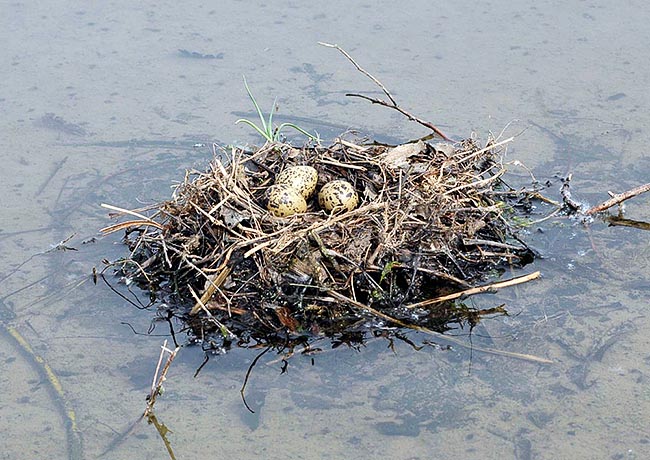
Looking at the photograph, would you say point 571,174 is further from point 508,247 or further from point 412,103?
point 412,103

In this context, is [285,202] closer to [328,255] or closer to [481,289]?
[328,255]

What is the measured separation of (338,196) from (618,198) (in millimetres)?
1774

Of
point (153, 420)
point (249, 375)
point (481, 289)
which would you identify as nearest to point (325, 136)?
point (481, 289)

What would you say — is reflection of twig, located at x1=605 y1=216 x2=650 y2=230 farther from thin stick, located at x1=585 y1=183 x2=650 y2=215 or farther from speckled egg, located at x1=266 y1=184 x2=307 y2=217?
speckled egg, located at x1=266 y1=184 x2=307 y2=217

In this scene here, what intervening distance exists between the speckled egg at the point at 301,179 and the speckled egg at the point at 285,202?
0.04 m

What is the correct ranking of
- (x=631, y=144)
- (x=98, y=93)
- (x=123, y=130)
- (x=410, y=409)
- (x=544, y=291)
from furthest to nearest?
(x=98, y=93), (x=123, y=130), (x=631, y=144), (x=544, y=291), (x=410, y=409)

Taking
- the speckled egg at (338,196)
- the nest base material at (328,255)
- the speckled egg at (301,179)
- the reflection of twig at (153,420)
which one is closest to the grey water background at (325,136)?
the reflection of twig at (153,420)

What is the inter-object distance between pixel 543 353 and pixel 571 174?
5.32ft

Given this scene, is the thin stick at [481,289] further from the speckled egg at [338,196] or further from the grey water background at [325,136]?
the speckled egg at [338,196]

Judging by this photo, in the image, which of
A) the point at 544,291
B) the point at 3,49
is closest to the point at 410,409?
the point at 544,291

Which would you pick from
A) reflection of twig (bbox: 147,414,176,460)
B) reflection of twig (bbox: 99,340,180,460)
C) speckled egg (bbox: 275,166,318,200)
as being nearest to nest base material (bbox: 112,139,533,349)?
speckled egg (bbox: 275,166,318,200)

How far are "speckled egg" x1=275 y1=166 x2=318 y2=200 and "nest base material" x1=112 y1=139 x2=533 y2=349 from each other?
0.45 feet

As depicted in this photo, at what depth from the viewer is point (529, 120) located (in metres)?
6.74

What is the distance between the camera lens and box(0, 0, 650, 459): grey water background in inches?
172
